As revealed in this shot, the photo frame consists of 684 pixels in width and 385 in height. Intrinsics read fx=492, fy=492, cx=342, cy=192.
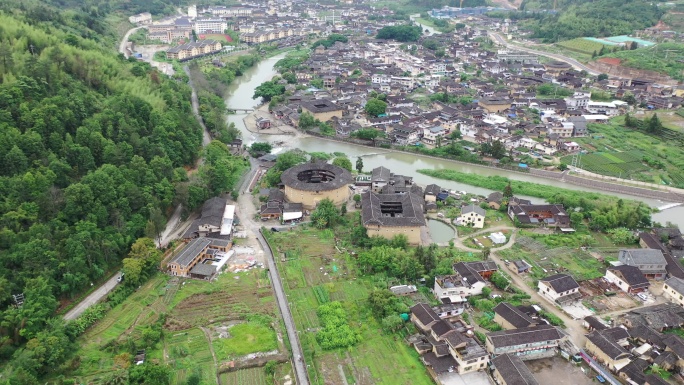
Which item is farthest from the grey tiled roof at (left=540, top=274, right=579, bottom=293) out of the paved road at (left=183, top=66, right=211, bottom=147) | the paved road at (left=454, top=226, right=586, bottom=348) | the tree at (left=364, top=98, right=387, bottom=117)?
the tree at (left=364, top=98, right=387, bottom=117)

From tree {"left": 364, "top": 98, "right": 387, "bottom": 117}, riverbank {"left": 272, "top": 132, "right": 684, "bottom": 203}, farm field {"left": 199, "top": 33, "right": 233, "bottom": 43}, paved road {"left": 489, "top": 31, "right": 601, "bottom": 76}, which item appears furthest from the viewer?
farm field {"left": 199, "top": 33, "right": 233, "bottom": 43}

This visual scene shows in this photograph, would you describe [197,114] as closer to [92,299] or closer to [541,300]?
[92,299]

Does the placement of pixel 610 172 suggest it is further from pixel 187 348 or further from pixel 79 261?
pixel 79 261

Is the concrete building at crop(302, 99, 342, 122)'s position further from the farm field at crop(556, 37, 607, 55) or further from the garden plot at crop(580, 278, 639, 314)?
the farm field at crop(556, 37, 607, 55)

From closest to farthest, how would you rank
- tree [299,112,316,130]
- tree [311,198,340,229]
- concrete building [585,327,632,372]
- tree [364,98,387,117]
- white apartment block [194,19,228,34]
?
concrete building [585,327,632,372]
tree [311,198,340,229]
tree [299,112,316,130]
tree [364,98,387,117]
white apartment block [194,19,228,34]

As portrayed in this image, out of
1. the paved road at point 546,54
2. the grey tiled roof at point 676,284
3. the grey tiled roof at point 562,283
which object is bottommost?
the grey tiled roof at point 676,284

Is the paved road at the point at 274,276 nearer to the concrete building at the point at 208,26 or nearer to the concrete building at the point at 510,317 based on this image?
the concrete building at the point at 510,317

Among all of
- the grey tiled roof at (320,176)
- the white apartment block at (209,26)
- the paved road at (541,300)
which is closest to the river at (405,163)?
the grey tiled roof at (320,176)
